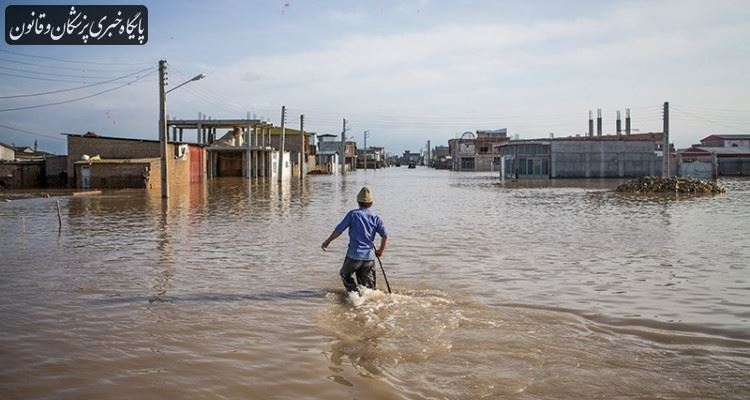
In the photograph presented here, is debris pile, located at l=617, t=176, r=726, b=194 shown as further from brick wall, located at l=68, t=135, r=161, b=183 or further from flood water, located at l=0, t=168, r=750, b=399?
brick wall, located at l=68, t=135, r=161, b=183

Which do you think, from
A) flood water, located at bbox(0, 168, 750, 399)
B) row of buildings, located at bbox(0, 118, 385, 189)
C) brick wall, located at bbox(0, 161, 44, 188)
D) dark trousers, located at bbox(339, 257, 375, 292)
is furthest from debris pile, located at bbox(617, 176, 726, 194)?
brick wall, located at bbox(0, 161, 44, 188)

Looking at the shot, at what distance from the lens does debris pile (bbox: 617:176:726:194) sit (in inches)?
1411

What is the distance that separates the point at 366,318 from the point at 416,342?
112 cm

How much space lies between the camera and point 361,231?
857 cm

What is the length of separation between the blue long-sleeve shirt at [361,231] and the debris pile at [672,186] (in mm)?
32261

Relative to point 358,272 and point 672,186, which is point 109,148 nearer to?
point 672,186

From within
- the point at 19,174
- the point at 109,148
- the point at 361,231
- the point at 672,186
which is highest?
the point at 109,148

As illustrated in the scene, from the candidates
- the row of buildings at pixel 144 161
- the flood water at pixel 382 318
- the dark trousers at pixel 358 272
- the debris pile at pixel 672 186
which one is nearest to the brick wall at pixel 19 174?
the row of buildings at pixel 144 161

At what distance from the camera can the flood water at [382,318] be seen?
546 cm

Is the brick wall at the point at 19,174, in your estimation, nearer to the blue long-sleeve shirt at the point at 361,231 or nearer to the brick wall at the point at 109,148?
the brick wall at the point at 109,148

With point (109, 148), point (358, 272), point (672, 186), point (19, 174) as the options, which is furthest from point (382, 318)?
point (19, 174)

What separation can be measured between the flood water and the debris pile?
71.8ft

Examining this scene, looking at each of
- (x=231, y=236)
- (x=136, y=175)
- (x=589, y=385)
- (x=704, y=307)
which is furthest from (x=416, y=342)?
(x=136, y=175)

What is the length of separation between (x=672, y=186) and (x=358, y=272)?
3304cm
